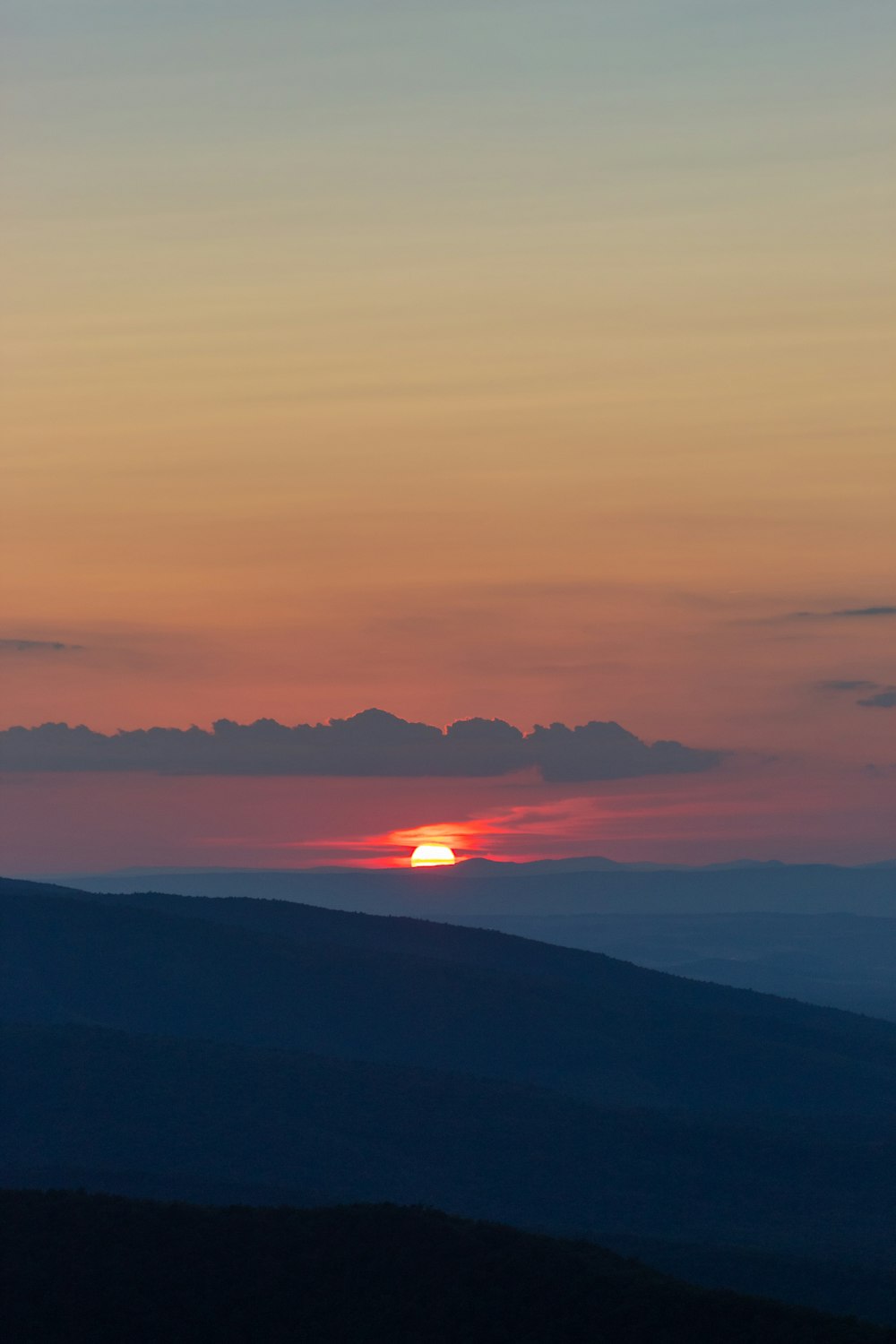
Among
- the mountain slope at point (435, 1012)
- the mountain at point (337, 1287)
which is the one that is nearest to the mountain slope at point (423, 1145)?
the mountain slope at point (435, 1012)

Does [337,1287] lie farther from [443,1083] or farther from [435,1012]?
[435,1012]

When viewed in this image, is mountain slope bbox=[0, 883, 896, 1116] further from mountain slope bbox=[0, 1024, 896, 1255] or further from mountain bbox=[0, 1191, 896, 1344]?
mountain bbox=[0, 1191, 896, 1344]

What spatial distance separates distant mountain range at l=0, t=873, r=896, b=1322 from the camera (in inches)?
3221

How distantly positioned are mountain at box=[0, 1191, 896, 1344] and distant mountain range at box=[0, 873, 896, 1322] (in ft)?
62.6

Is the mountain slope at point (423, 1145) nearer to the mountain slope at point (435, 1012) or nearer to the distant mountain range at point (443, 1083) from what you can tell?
the distant mountain range at point (443, 1083)

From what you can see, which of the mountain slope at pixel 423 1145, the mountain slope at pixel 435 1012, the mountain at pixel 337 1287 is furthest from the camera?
the mountain slope at pixel 435 1012

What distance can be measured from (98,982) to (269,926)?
27287mm

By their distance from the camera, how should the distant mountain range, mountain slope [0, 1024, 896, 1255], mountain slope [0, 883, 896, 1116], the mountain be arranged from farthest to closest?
mountain slope [0, 883, 896, 1116] → mountain slope [0, 1024, 896, 1255] → the distant mountain range → the mountain

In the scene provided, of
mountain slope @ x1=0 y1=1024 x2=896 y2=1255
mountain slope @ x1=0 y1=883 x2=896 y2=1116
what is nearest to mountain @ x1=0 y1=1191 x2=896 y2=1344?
mountain slope @ x1=0 y1=1024 x2=896 y2=1255

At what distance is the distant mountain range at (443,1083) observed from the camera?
268 feet

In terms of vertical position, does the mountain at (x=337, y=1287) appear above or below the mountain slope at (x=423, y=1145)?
above

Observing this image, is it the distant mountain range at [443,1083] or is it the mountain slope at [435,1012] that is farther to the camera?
the mountain slope at [435,1012]

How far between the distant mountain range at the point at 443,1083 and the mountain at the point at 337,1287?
62.6 feet

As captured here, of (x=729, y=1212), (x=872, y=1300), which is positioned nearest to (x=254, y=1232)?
(x=872, y=1300)
